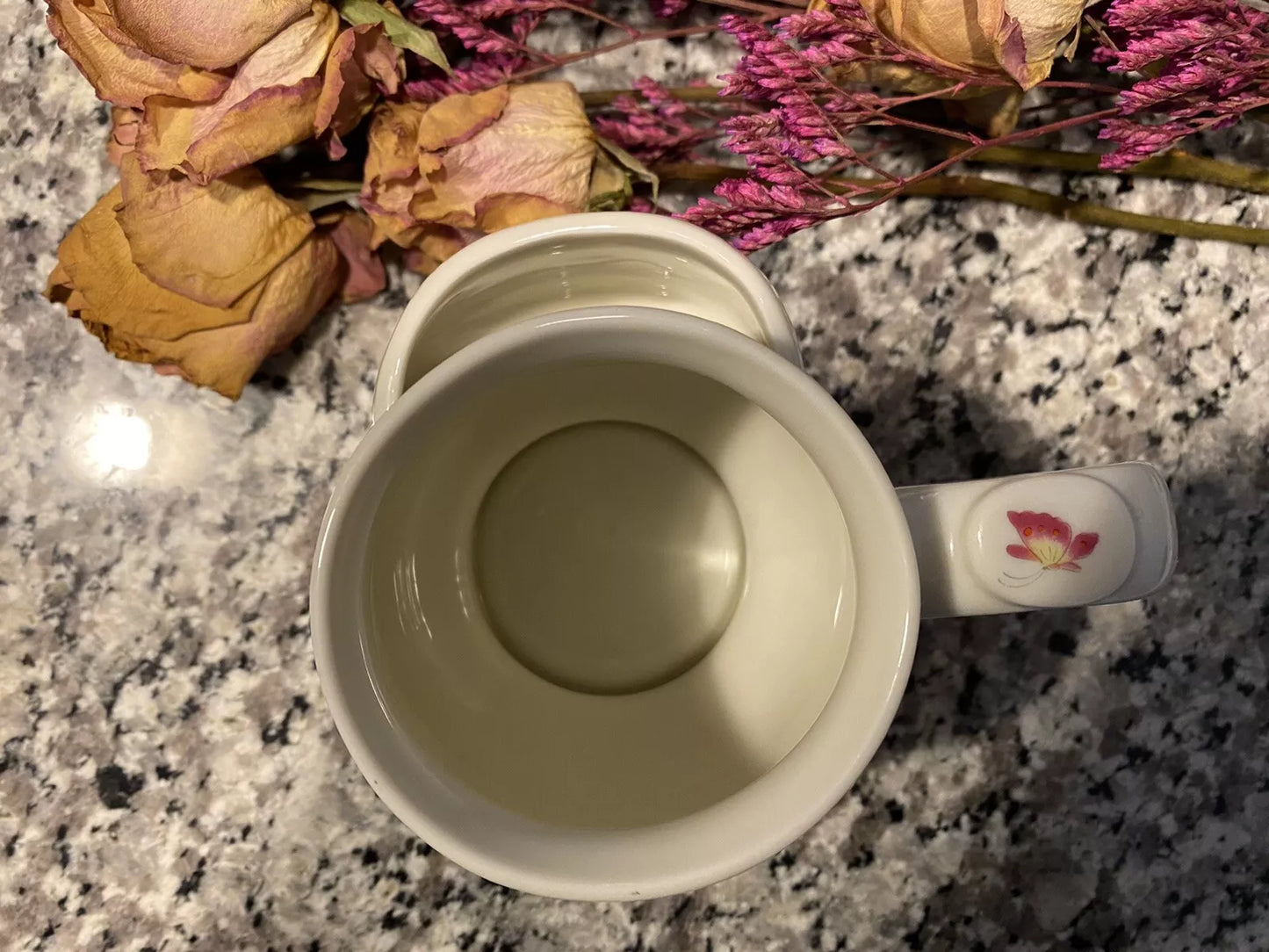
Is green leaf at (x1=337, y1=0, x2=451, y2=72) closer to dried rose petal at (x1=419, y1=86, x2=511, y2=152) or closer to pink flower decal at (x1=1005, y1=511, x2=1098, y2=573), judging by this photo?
dried rose petal at (x1=419, y1=86, x2=511, y2=152)

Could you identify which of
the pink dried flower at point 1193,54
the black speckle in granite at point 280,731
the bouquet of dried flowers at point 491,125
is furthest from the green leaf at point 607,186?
the black speckle in granite at point 280,731

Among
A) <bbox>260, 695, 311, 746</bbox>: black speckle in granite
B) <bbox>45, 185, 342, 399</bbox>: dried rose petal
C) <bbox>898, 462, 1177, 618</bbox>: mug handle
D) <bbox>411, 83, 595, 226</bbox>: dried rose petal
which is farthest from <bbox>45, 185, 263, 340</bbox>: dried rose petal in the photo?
<bbox>898, 462, 1177, 618</bbox>: mug handle

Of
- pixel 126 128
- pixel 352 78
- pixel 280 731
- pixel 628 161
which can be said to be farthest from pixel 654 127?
pixel 280 731

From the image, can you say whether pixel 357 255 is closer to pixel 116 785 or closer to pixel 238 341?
pixel 238 341

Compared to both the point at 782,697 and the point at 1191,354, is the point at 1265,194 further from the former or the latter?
the point at 782,697

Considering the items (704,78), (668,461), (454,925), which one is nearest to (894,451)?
(668,461)
